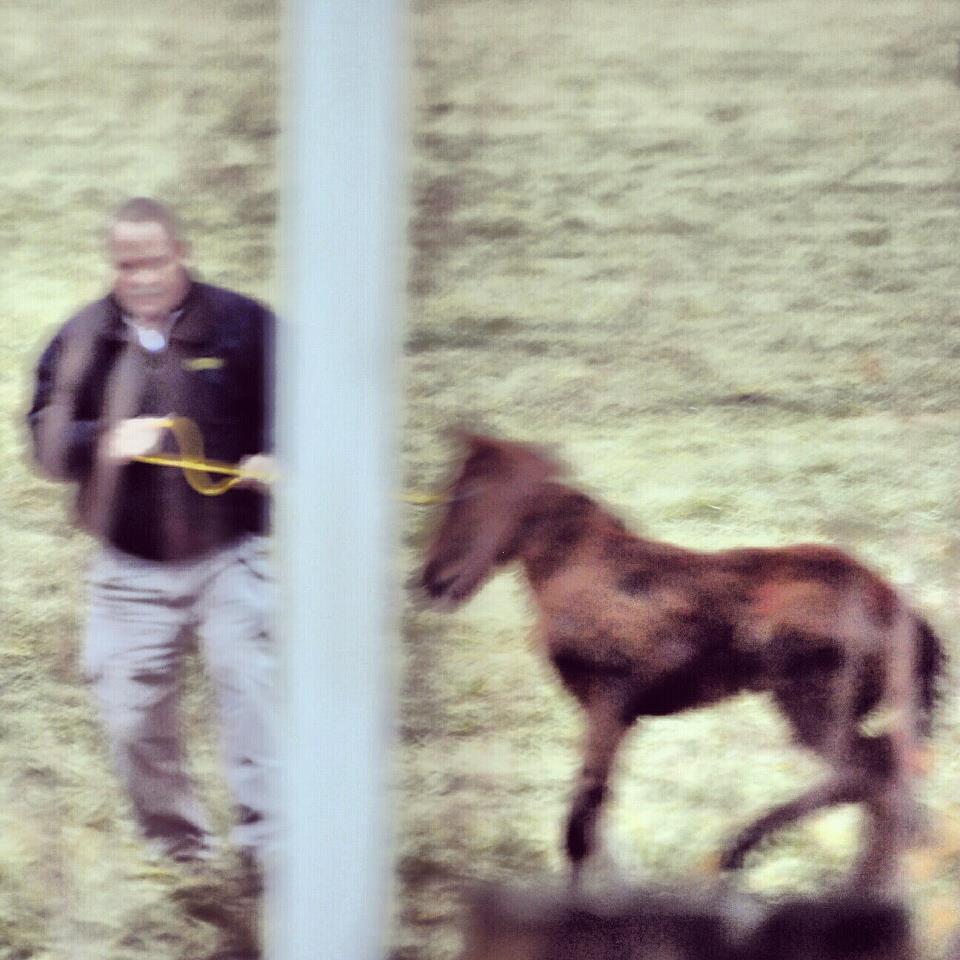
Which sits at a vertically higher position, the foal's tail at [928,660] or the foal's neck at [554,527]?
the foal's neck at [554,527]

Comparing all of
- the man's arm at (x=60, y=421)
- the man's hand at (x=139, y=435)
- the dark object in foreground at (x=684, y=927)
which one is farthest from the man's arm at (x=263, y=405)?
the dark object in foreground at (x=684, y=927)

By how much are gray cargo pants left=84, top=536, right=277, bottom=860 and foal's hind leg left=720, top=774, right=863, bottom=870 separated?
0.64 m

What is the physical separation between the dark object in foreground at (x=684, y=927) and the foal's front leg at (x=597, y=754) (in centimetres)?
12

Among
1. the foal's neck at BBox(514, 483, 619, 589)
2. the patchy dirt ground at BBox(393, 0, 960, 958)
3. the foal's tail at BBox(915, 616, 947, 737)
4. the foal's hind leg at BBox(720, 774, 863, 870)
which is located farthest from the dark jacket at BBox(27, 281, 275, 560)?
the foal's tail at BBox(915, 616, 947, 737)

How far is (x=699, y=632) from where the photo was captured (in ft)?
6.25

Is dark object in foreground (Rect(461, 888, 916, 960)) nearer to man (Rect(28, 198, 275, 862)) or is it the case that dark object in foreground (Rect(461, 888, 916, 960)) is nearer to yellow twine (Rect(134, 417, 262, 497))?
man (Rect(28, 198, 275, 862))

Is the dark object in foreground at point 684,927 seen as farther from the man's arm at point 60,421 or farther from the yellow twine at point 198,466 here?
the man's arm at point 60,421

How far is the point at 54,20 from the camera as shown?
186 cm

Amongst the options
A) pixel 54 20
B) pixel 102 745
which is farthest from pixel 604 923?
pixel 54 20

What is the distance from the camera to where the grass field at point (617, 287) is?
1.84 meters

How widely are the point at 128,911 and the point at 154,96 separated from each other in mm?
1116

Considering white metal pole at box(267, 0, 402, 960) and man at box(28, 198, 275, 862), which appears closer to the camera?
white metal pole at box(267, 0, 402, 960)

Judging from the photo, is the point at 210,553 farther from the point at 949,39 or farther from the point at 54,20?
the point at 949,39

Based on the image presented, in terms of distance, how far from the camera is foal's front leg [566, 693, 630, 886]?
191 cm
